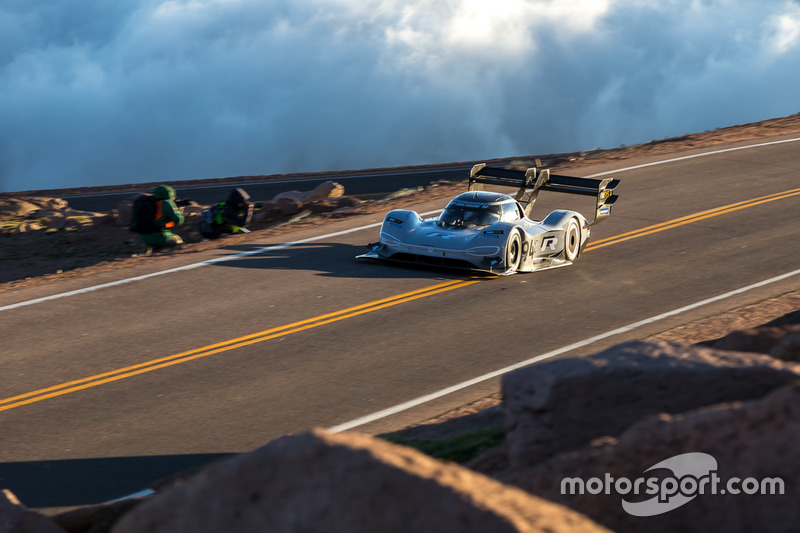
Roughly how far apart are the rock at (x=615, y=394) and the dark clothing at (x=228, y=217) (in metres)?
14.8

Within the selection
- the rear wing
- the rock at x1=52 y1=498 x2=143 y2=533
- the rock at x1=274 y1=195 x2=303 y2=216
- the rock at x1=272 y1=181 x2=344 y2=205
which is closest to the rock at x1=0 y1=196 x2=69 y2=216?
the rock at x1=272 y1=181 x2=344 y2=205

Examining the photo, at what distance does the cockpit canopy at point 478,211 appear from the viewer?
597 inches

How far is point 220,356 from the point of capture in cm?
1132

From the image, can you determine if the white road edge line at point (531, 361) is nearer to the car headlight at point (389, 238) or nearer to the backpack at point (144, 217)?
the car headlight at point (389, 238)

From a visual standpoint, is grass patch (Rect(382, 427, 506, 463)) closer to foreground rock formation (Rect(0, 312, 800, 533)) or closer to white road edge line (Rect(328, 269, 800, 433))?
foreground rock formation (Rect(0, 312, 800, 533))

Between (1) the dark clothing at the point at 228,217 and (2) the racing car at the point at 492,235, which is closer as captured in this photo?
(2) the racing car at the point at 492,235

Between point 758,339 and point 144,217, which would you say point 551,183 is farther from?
point 758,339

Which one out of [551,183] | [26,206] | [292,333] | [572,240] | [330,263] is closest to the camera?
[292,333]

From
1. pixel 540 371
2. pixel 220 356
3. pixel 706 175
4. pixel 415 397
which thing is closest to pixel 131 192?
pixel 706 175

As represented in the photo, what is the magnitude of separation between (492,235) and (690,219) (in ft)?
21.2

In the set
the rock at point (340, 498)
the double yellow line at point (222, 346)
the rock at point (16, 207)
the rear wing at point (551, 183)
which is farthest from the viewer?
the rock at point (16, 207)

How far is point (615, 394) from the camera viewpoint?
18.4ft

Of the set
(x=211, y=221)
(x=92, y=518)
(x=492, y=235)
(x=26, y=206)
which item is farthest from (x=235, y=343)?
(x=26, y=206)

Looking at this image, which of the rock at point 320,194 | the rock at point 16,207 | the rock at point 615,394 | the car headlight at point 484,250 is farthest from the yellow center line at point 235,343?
the rock at point 16,207
